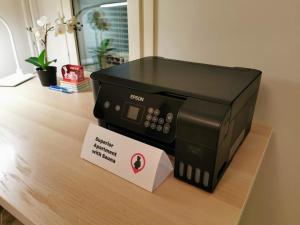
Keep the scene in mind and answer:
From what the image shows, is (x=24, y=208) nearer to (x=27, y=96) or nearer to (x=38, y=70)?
(x=27, y=96)

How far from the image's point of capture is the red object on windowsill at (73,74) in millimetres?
1146

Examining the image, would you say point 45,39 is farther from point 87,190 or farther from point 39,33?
point 87,190

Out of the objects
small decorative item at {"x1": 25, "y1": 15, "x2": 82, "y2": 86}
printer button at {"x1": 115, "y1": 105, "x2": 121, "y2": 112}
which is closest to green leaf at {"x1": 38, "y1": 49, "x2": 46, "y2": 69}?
small decorative item at {"x1": 25, "y1": 15, "x2": 82, "y2": 86}

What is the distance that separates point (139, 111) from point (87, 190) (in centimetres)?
23

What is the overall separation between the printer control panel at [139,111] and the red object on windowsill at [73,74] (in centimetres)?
50

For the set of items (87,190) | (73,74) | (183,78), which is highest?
(183,78)

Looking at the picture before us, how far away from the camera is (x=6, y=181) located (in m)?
0.58

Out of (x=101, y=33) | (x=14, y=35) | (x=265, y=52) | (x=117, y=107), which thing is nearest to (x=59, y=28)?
(x=101, y=33)

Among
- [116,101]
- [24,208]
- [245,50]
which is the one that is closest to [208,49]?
[245,50]

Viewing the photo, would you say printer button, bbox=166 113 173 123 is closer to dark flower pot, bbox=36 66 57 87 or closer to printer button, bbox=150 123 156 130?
printer button, bbox=150 123 156 130

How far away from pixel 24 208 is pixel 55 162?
161 mm

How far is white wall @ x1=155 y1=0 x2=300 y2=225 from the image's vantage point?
76 centimetres

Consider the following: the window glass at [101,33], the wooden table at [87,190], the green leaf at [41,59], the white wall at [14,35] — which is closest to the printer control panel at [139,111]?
the wooden table at [87,190]

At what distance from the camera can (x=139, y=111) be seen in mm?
630
